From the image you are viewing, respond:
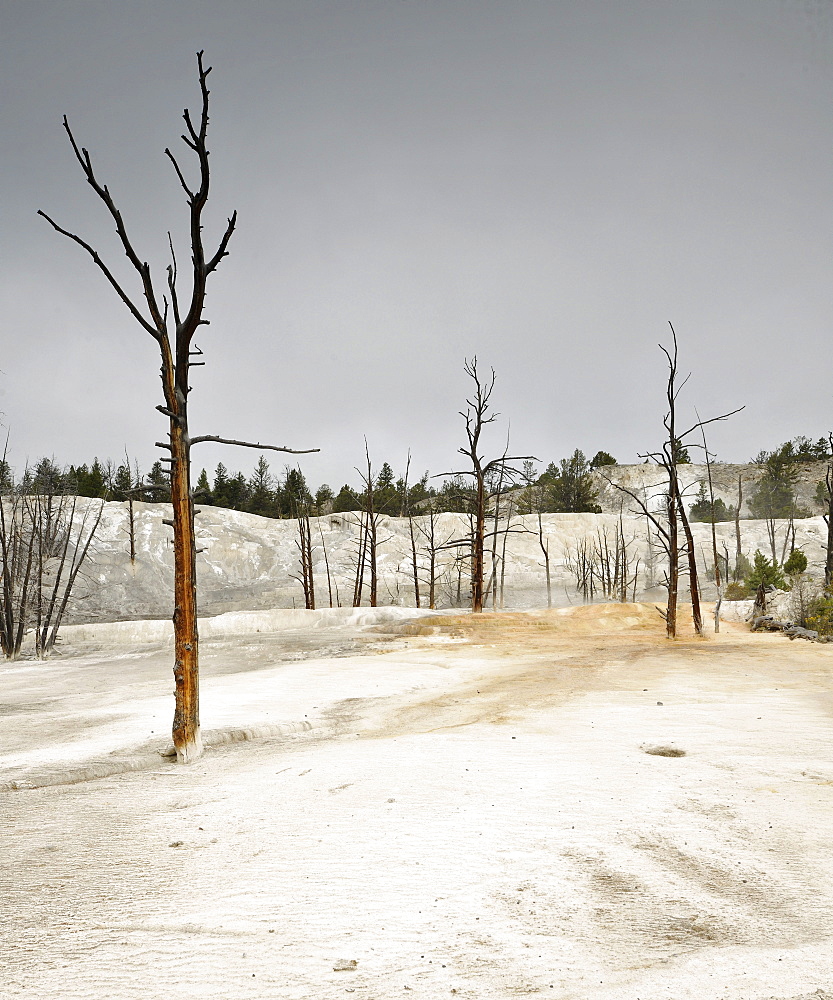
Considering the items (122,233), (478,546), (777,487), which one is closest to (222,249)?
(122,233)

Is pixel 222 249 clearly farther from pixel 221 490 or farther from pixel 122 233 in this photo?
pixel 221 490

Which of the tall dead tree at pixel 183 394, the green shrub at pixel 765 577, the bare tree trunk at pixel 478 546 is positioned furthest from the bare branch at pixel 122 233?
the green shrub at pixel 765 577

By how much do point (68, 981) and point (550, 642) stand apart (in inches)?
689

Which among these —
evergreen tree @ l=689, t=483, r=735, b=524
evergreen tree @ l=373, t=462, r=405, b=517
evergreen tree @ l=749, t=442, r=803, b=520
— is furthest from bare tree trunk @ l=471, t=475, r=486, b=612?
evergreen tree @ l=749, t=442, r=803, b=520

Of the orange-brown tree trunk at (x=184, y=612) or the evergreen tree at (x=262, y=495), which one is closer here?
the orange-brown tree trunk at (x=184, y=612)

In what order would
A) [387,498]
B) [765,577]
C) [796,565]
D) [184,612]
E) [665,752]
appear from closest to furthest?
1. [665,752]
2. [184,612]
3. [765,577]
4. [796,565]
5. [387,498]

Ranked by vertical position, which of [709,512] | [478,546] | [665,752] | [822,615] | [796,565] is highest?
[709,512]

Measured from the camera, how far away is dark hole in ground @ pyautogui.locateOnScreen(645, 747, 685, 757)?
6.79m

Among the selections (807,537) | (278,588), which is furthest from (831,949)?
(807,537)

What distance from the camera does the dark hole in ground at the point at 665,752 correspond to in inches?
267

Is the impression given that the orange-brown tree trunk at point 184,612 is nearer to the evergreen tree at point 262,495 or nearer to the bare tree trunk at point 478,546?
the bare tree trunk at point 478,546

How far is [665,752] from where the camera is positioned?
688 cm

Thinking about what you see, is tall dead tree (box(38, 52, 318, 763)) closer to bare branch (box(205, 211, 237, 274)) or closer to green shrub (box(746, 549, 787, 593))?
bare branch (box(205, 211, 237, 274))

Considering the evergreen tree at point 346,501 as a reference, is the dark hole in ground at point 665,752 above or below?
below
